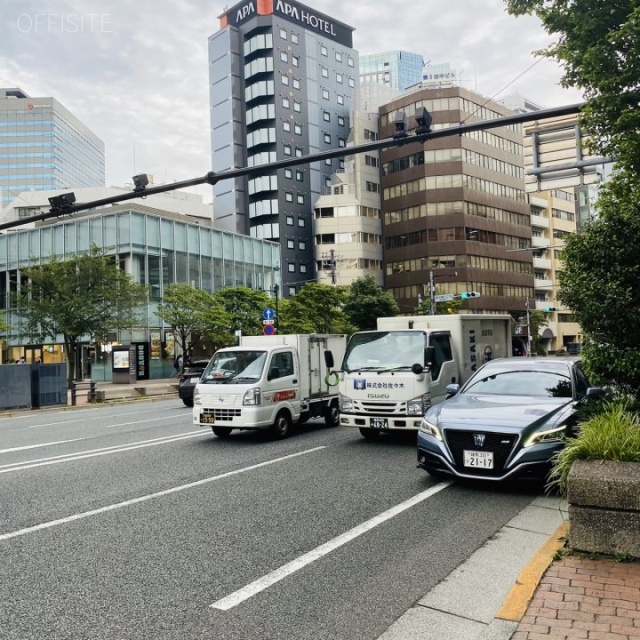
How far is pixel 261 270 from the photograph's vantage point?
2349 inches

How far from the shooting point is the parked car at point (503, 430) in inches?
281

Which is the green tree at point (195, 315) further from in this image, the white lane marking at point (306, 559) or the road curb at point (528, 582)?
the road curb at point (528, 582)

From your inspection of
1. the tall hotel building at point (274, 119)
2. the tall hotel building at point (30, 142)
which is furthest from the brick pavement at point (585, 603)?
the tall hotel building at point (30, 142)

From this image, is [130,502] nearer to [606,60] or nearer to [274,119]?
[606,60]

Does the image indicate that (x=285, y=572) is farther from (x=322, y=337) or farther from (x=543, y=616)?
(x=322, y=337)

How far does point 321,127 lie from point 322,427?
82216 mm

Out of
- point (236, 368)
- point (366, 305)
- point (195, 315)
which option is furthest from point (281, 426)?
point (366, 305)

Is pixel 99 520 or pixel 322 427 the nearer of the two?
pixel 99 520

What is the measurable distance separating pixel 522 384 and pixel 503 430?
2025mm

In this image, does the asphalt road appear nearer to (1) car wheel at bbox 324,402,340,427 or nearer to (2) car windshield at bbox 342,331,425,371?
(2) car windshield at bbox 342,331,425,371

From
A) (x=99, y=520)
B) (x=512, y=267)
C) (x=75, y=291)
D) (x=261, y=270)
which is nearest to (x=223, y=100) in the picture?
(x=261, y=270)

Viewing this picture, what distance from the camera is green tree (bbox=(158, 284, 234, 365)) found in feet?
135

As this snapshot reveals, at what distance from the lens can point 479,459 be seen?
7285 mm

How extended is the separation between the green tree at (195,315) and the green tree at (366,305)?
996 inches
